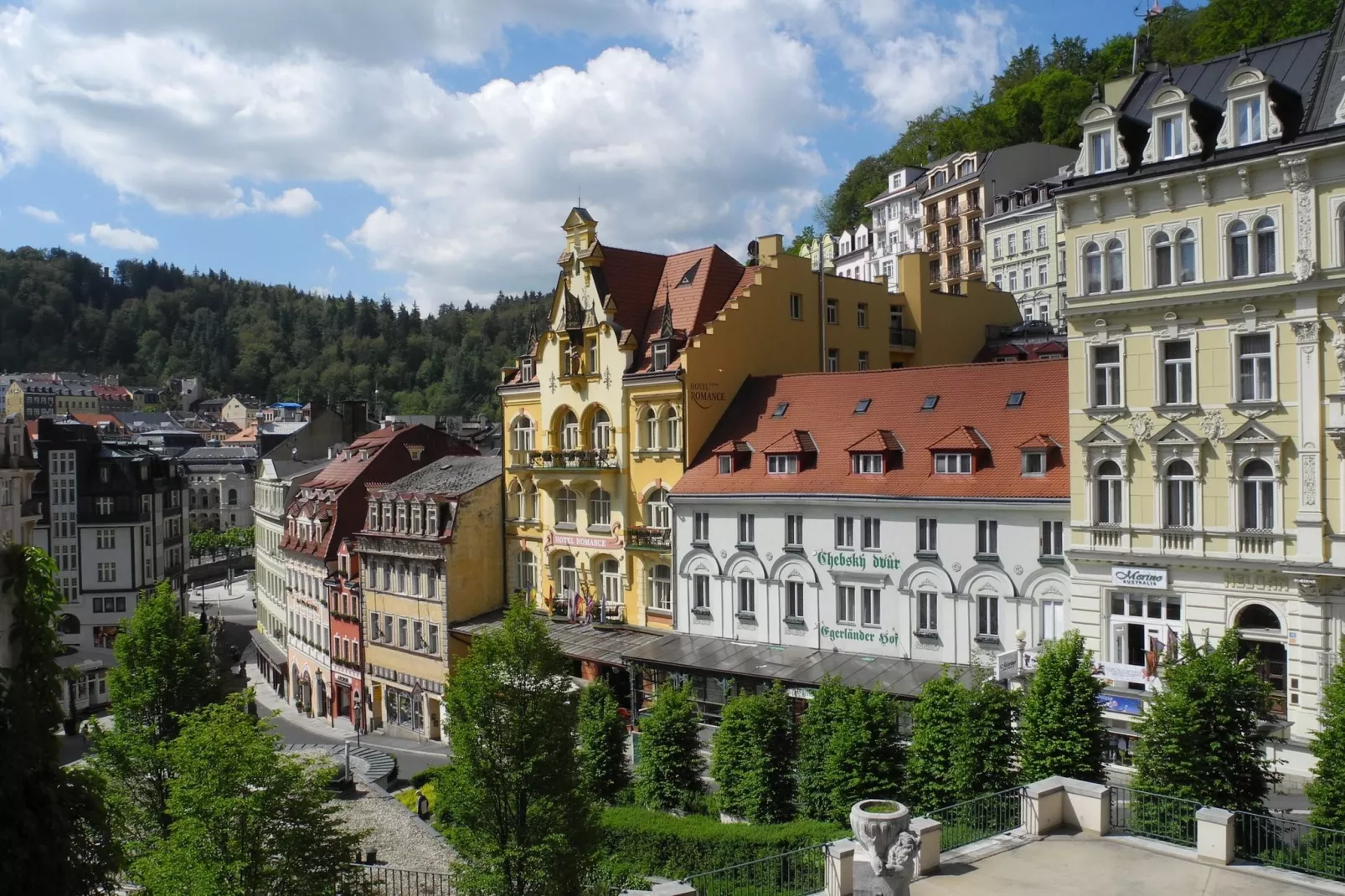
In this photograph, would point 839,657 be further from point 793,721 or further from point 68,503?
point 68,503

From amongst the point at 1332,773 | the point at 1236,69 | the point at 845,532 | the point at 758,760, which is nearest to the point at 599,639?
the point at 845,532

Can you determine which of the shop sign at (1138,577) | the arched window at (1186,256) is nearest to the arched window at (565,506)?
the shop sign at (1138,577)

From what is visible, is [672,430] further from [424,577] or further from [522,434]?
[424,577]

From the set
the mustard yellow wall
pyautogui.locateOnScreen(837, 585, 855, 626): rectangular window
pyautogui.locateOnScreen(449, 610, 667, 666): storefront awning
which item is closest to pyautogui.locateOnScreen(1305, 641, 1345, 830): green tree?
pyautogui.locateOnScreen(837, 585, 855, 626): rectangular window

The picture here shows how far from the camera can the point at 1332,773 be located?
2275cm

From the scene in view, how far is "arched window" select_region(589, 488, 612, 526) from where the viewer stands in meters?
49.5

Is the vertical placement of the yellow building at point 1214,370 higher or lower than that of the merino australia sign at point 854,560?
higher

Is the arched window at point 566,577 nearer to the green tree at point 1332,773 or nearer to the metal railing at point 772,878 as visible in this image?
the metal railing at point 772,878

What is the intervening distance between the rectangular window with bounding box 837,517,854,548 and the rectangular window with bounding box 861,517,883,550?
0.51m

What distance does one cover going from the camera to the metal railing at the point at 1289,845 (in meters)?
20.9

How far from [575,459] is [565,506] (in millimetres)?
2855

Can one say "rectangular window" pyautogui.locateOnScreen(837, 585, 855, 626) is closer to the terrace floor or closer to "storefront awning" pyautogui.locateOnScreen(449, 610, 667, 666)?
"storefront awning" pyautogui.locateOnScreen(449, 610, 667, 666)

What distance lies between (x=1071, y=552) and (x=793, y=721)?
9.91m

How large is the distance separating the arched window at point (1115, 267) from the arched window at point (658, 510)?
20010 millimetres
